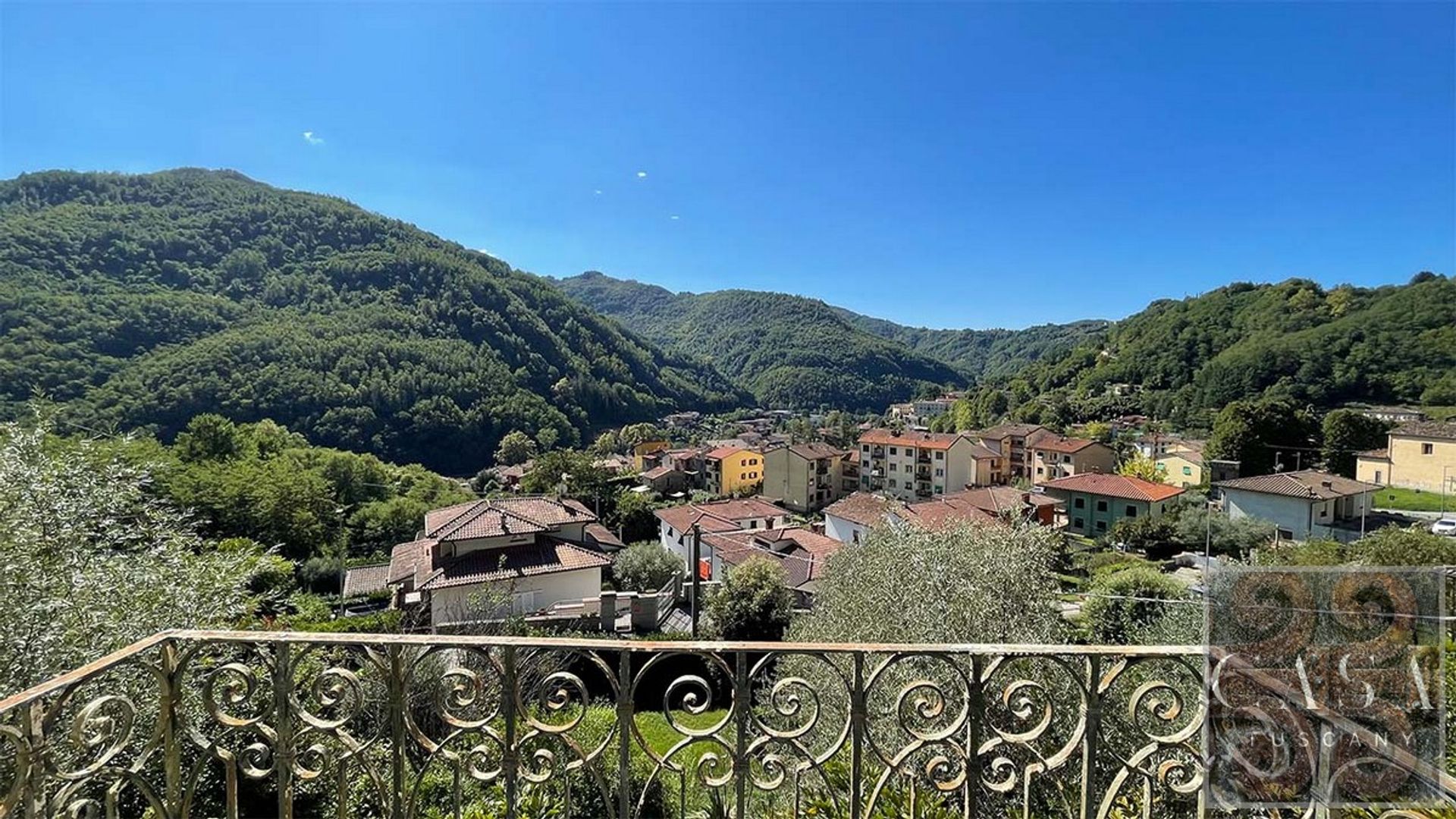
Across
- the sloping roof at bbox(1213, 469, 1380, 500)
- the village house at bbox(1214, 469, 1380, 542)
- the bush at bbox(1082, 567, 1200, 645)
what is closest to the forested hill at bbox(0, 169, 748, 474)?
the bush at bbox(1082, 567, 1200, 645)

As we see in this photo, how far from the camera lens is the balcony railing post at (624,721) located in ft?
5.78

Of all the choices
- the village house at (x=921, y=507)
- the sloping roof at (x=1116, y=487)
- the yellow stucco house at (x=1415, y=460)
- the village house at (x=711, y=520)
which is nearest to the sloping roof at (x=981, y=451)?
the sloping roof at (x=1116, y=487)

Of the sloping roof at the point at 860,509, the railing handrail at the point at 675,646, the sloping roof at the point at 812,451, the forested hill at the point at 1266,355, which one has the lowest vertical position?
the sloping roof at the point at 860,509

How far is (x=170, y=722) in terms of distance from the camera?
72.1 inches

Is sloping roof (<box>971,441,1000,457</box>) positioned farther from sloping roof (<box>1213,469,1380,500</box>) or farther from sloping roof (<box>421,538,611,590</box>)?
sloping roof (<box>421,538,611,590</box>)

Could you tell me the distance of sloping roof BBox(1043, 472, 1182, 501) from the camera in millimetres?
31359

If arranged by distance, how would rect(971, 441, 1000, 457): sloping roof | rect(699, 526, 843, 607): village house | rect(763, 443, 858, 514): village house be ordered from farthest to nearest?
1. rect(971, 441, 1000, 457): sloping roof
2. rect(763, 443, 858, 514): village house
3. rect(699, 526, 843, 607): village house

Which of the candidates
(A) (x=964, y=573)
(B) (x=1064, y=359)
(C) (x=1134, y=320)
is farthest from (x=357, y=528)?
(C) (x=1134, y=320)

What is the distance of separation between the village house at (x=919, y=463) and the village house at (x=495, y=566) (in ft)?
103

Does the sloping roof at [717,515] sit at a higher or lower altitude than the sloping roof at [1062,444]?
lower

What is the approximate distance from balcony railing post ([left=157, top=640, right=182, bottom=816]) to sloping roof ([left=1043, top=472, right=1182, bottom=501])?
3808cm

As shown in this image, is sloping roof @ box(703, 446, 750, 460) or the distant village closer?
the distant village

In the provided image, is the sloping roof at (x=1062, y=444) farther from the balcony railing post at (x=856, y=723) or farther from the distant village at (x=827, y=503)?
the balcony railing post at (x=856, y=723)

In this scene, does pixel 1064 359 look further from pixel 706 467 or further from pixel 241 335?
pixel 241 335
